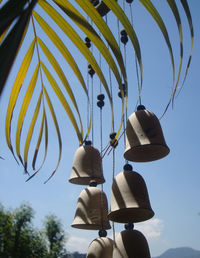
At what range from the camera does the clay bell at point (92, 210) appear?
1.28 metres

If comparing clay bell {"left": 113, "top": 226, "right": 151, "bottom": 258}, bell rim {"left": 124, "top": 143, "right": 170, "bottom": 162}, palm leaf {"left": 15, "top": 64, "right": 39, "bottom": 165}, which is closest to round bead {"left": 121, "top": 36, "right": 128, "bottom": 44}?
bell rim {"left": 124, "top": 143, "right": 170, "bottom": 162}

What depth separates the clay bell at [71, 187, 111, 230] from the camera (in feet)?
4.19

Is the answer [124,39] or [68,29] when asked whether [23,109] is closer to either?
[68,29]

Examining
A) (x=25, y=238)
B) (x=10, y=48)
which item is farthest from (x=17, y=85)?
(x=25, y=238)

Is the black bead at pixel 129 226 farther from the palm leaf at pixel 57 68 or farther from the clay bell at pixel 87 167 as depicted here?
the palm leaf at pixel 57 68

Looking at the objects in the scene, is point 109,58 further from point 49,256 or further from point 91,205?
point 49,256

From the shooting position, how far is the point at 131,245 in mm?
1006

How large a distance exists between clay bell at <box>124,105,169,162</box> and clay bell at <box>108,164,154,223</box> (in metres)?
0.09

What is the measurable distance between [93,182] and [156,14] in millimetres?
952

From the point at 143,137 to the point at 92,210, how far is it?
18.0 inches

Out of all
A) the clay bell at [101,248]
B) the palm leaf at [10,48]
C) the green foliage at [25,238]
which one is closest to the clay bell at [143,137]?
the clay bell at [101,248]

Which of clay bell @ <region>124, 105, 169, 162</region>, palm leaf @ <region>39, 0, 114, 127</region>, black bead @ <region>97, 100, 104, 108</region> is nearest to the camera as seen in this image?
palm leaf @ <region>39, 0, 114, 127</region>

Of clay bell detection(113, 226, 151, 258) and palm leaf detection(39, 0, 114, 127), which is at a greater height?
palm leaf detection(39, 0, 114, 127)

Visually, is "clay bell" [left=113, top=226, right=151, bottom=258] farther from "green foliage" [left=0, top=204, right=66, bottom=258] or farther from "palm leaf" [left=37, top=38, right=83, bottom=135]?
"green foliage" [left=0, top=204, right=66, bottom=258]
